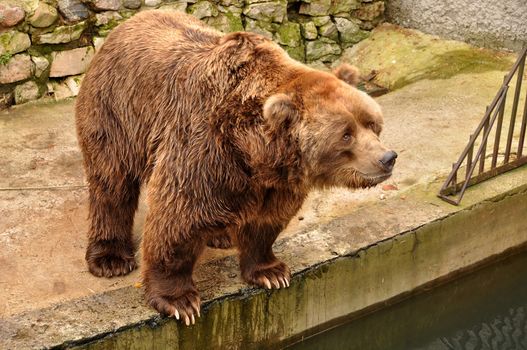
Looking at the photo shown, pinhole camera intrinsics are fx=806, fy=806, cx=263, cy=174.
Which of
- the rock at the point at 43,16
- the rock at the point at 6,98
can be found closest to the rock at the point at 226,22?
the rock at the point at 43,16

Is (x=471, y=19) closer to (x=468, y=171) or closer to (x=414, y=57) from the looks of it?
(x=414, y=57)

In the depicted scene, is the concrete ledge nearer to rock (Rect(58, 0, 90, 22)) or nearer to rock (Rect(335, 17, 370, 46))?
rock (Rect(335, 17, 370, 46))

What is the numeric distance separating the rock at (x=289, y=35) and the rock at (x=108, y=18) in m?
1.63

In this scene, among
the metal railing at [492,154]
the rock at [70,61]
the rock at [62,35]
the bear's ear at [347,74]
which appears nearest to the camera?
the bear's ear at [347,74]

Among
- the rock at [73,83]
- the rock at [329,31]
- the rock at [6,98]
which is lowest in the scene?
the rock at [6,98]

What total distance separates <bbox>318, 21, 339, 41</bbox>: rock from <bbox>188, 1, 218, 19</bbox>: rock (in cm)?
120

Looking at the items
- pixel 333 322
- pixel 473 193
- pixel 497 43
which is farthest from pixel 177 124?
pixel 497 43

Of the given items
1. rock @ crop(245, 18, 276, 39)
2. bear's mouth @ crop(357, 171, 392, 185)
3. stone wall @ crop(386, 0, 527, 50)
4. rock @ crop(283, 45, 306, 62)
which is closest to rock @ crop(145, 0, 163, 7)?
rock @ crop(245, 18, 276, 39)

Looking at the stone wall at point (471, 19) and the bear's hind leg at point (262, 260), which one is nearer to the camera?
the bear's hind leg at point (262, 260)

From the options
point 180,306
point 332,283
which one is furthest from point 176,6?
point 180,306

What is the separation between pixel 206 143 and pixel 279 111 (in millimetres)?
440

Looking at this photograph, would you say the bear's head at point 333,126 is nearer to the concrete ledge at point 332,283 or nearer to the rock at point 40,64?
the concrete ledge at point 332,283

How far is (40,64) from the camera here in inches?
267

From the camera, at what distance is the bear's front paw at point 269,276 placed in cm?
437
